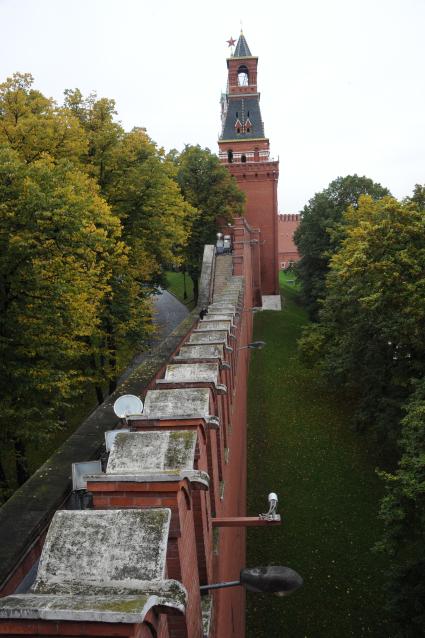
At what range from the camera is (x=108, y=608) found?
7.26 ft

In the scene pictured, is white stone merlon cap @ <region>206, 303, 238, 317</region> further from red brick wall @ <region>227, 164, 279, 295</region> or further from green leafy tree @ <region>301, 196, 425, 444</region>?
red brick wall @ <region>227, 164, 279, 295</region>

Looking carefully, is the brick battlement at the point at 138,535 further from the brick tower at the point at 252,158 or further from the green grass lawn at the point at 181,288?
the brick tower at the point at 252,158

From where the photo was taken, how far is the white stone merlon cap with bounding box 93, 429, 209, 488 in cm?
355

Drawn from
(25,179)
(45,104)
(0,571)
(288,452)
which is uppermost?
(45,104)

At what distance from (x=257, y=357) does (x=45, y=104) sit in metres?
13.8

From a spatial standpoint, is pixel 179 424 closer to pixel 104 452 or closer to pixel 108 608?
→ pixel 108 608

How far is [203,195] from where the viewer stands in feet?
98.4

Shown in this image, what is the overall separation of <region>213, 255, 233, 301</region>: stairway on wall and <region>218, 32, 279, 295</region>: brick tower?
30.6 ft

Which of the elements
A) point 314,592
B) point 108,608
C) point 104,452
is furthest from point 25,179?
point 314,592

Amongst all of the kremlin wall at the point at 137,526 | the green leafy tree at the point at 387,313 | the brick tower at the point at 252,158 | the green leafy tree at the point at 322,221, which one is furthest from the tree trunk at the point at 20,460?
the brick tower at the point at 252,158

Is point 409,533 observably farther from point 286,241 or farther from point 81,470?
point 286,241

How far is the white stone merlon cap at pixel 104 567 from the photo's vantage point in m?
2.30

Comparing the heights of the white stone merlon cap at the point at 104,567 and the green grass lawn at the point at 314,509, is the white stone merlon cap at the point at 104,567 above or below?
above

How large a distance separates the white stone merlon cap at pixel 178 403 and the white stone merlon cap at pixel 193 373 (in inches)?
22.1
